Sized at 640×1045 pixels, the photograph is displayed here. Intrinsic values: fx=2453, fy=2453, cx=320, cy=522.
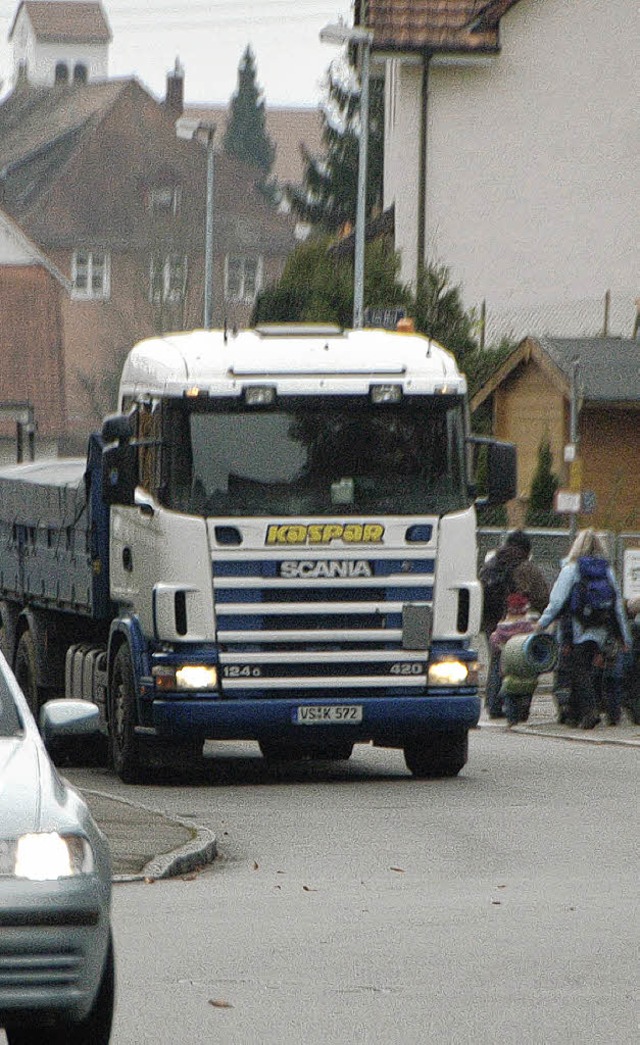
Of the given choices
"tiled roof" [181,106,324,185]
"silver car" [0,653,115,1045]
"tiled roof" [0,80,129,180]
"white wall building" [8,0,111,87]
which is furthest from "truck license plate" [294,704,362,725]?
"tiled roof" [181,106,324,185]

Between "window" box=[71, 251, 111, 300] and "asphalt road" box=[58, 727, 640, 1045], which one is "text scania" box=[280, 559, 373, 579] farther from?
"window" box=[71, 251, 111, 300]

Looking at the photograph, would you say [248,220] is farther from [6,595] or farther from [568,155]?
[6,595]

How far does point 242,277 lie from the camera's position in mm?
110812

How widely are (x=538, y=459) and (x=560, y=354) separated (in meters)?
1.64

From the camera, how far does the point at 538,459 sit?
3662 centimetres

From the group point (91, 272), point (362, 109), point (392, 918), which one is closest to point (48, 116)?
point (91, 272)

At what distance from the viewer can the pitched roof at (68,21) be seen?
Result: 519ft

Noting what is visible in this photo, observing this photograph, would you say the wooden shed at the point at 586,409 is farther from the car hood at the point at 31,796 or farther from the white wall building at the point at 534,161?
the car hood at the point at 31,796

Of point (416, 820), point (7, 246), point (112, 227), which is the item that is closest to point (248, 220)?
point (112, 227)

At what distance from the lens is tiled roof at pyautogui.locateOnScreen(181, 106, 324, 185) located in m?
177

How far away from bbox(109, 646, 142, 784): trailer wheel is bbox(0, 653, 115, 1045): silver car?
9.44 meters

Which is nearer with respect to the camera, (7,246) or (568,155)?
(568,155)

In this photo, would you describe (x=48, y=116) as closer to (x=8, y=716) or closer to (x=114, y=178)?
(x=114, y=178)

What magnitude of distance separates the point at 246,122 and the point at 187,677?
521ft
